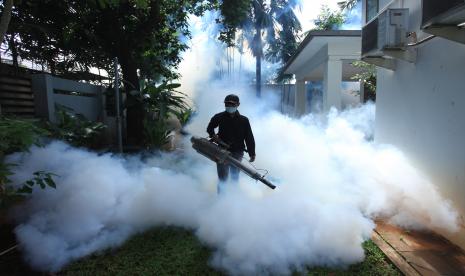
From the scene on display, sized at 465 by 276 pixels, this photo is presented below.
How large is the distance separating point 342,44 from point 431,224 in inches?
281

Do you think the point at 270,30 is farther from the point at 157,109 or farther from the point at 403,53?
the point at 403,53

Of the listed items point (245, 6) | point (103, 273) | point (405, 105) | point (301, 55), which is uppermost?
point (245, 6)

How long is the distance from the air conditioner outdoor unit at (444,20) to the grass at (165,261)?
271 cm

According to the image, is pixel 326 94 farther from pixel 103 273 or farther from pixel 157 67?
pixel 103 273

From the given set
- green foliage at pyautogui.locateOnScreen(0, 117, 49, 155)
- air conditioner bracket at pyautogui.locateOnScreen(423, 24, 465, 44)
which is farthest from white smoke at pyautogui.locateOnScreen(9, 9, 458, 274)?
air conditioner bracket at pyautogui.locateOnScreen(423, 24, 465, 44)

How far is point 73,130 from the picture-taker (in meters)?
7.16

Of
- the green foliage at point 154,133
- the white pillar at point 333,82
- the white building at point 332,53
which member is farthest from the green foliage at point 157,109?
the white pillar at point 333,82

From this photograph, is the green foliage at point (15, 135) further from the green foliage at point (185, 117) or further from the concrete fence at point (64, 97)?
the green foliage at point (185, 117)

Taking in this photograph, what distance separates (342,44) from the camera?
10891mm

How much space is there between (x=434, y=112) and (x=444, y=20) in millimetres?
1615

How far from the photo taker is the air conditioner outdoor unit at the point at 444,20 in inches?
149

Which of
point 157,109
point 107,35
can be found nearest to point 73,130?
point 107,35

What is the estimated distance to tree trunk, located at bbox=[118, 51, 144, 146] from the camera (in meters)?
10.5

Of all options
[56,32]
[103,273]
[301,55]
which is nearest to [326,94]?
[301,55]
